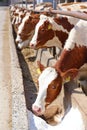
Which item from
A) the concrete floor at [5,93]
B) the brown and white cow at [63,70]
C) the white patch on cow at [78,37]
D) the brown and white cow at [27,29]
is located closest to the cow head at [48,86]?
the brown and white cow at [63,70]

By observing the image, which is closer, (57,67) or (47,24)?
(57,67)

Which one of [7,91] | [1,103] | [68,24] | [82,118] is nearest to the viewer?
[82,118]

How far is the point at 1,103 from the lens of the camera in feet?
18.1

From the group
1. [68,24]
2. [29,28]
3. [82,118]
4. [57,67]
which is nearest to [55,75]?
[57,67]

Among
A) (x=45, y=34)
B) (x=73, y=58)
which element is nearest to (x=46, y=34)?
(x=45, y=34)

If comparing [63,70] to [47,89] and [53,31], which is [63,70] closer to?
[47,89]

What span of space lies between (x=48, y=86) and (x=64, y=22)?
2.73 m

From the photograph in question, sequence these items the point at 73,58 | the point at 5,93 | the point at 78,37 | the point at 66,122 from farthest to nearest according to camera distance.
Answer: the point at 5,93
the point at 78,37
the point at 73,58
the point at 66,122

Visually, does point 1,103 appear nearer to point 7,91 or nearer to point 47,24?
point 7,91

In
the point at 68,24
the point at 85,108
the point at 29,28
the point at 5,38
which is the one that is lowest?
the point at 5,38

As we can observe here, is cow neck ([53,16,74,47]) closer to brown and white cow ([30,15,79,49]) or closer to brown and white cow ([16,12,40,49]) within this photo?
brown and white cow ([30,15,79,49])

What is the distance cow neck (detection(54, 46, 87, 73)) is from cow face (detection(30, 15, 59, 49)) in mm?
2095

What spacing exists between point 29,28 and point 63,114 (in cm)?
433

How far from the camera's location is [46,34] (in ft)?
22.8
